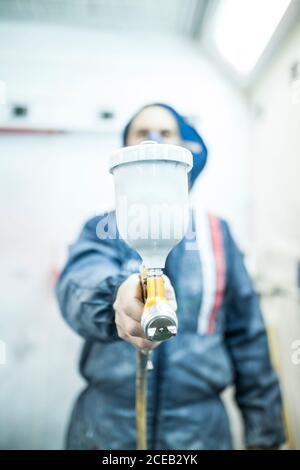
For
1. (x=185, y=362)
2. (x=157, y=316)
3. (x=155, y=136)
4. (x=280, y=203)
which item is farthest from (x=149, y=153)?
(x=280, y=203)

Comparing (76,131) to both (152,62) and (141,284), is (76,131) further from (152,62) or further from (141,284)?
(141,284)

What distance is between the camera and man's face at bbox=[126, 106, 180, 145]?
2.19ft

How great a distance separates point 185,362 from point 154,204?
418mm

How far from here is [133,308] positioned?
0.39m

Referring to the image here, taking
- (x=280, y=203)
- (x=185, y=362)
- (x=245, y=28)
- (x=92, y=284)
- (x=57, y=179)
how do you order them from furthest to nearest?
(x=57, y=179) → (x=280, y=203) → (x=245, y=28) → (x=185, y=362) → (x=92, y=284)

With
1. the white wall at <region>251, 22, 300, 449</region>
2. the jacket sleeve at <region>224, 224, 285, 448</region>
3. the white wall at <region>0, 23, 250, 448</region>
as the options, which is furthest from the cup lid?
the white wall at <region>0, 23, 250, 448</region>

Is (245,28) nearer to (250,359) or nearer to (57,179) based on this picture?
(57,179)

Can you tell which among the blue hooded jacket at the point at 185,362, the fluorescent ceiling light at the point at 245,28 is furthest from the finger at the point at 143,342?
the fluorescent ceiling light at the point at 245,28

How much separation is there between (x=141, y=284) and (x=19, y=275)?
0.89 m

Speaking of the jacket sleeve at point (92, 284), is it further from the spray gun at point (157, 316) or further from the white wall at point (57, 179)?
the white wall at point (57, 179)

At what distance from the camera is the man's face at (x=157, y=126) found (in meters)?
0.67

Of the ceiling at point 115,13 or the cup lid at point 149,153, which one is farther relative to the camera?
the ceiling at point 115,13

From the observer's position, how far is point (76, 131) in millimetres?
1169
